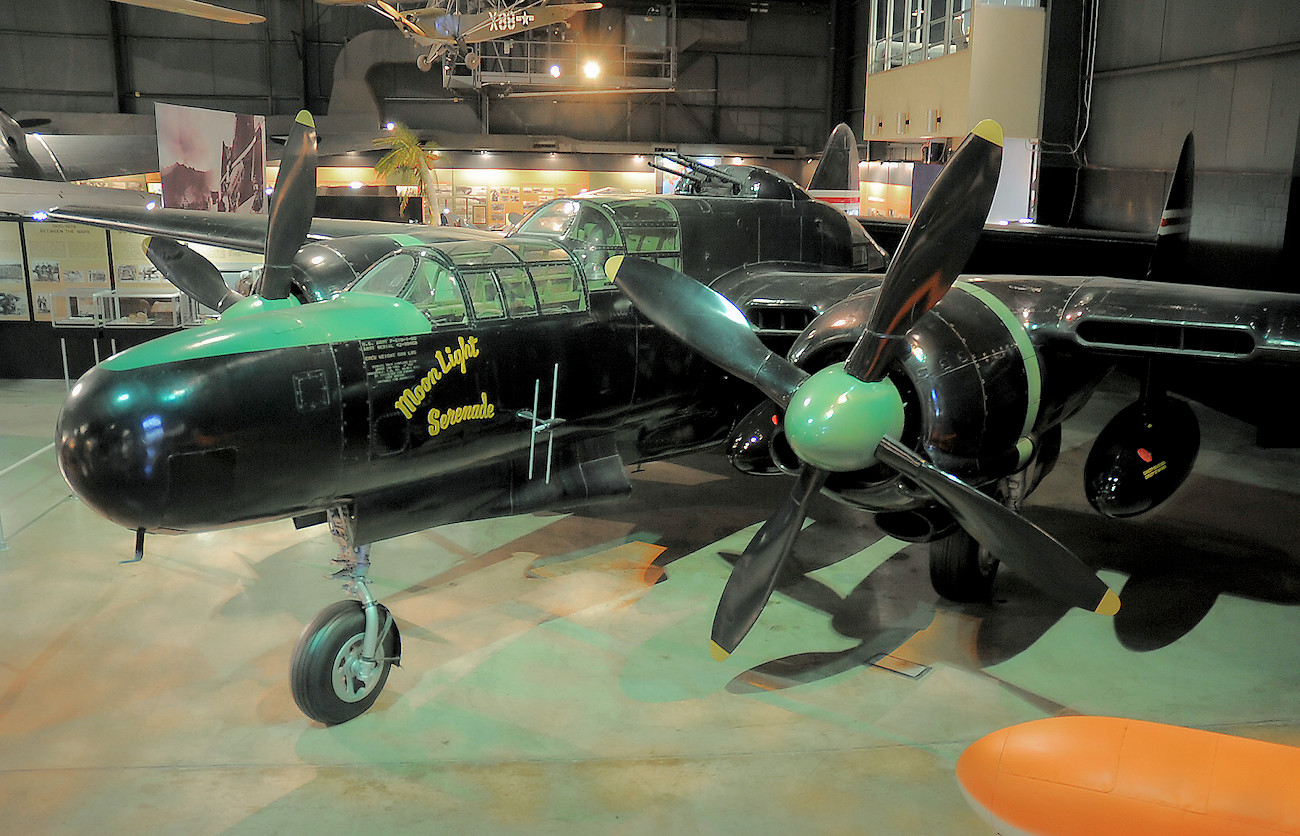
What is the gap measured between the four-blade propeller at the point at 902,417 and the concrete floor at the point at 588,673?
105cm

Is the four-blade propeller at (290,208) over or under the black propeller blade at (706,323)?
over

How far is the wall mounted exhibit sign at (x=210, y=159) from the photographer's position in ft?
49.2

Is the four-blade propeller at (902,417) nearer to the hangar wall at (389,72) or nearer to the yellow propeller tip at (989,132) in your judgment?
the yellow propeller tip at (989,132)

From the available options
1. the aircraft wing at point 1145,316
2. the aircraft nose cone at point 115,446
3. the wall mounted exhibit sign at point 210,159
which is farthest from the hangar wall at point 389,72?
the aircraft nose cone at point 115,446

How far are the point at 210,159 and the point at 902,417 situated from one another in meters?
13.8

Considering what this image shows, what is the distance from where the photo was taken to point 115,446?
5.18 meters

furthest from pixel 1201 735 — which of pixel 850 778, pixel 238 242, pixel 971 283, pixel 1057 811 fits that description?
pixel 238 242

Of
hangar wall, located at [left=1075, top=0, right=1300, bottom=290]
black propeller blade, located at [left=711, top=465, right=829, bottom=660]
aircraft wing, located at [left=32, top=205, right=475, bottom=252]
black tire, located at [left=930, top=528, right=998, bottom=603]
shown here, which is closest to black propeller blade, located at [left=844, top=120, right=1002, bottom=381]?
black propeller blade, located at [left=711, top=465, right=829, bottom=660]

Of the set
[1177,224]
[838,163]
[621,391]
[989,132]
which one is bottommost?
[621,391]

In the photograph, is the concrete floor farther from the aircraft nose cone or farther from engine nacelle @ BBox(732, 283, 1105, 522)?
the aircraft nose cone

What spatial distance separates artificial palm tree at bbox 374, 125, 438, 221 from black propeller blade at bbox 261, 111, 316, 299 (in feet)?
59.0

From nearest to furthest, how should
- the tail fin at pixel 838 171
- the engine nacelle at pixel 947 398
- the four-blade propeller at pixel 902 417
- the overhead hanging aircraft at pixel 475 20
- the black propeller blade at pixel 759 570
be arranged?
the four-blade propeller at pixel 902 417
the black propeller blade at pixel 759 570
the engine nacelle at pixel 947 398
the tail fin at pixel 838 171
the overhead hanging aircraft at pixel 475 20

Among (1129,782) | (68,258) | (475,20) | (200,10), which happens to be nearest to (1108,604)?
(1129,782)

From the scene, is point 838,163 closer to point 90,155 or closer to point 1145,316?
point 1145,316
